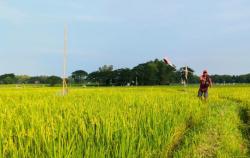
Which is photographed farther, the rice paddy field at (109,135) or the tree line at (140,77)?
the tree line at (140,77)

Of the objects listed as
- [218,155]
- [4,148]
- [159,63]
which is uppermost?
[159,63]

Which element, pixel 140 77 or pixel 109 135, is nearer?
pixel 109 135

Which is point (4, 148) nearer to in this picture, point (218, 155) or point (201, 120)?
point (218, 155)

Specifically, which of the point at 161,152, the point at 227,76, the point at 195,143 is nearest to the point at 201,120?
the point at 195,143

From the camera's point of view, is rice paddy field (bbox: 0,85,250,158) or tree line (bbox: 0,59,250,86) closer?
rice paddy field (bbox: 0,85,250,158)

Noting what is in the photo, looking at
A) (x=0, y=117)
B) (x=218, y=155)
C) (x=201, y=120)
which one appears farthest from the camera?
(x=201, y=120)

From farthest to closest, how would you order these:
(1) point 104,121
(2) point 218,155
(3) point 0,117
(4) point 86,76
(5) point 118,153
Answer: (4) point 86,76 → (2) point 218,155 → (3) point 0,117 → (1) point 104,121 → (5) point 118,153

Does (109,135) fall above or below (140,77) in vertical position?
below

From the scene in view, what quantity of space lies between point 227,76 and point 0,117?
132m

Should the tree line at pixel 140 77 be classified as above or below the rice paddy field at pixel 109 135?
above

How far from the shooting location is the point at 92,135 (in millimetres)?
4301

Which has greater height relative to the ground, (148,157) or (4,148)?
(4,148)

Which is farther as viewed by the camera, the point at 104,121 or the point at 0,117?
the point at 0,117

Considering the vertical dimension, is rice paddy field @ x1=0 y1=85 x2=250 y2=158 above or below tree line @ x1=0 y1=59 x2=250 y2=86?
below
